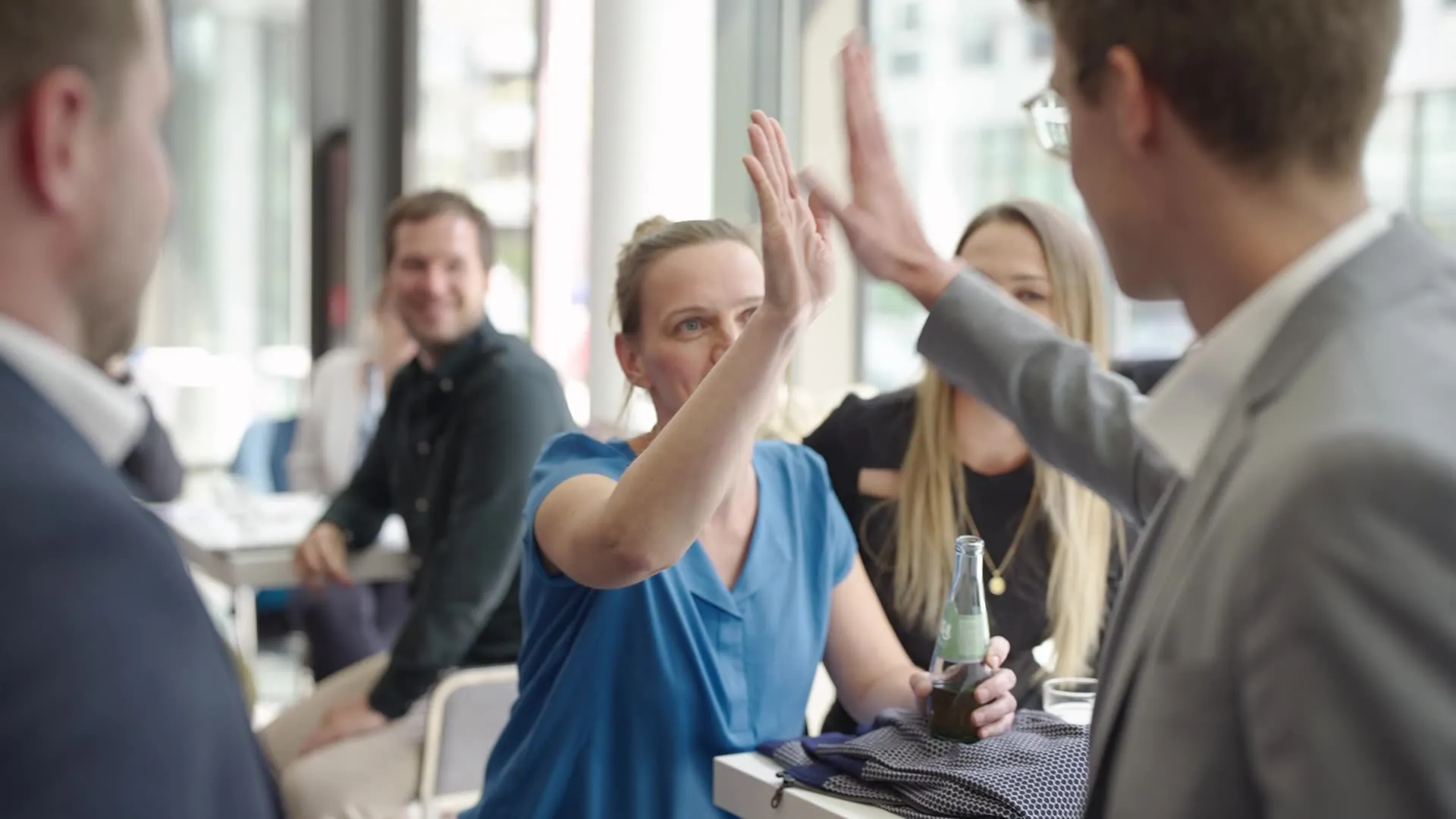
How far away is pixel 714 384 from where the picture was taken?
1611 millimetres

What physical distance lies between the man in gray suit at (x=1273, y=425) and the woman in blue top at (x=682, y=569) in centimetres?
63

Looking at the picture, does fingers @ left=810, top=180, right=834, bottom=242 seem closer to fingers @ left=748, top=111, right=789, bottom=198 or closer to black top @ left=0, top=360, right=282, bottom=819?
fingers @ left=748, top=111, right=789, bottom=198

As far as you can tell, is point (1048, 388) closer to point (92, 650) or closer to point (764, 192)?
point (764, 192)

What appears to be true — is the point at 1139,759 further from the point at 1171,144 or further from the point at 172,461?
the point at 172,461

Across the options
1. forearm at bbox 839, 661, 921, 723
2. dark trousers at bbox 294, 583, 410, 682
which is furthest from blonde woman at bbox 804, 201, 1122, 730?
dark trousers at bbox 294, 583, 410, 682

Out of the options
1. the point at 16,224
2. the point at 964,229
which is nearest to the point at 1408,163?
the point at 964,229

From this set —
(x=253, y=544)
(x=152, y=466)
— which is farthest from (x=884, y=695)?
(x=152, y=466)

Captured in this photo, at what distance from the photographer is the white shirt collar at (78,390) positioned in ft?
2.54

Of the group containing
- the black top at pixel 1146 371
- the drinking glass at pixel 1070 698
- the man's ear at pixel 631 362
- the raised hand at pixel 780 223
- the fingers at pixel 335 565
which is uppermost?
the raised hand at pixel 780 223

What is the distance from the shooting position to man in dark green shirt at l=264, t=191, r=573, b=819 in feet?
9.66

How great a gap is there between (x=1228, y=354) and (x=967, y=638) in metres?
0.91

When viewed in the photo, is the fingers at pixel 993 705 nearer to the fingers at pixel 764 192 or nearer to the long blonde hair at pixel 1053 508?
the long blonde hair at pixel 1053 508

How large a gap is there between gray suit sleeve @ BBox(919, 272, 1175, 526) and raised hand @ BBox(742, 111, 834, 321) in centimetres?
18

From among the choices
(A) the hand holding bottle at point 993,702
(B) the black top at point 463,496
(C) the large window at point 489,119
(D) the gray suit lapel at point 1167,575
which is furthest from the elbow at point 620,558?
(C) the large window at point 489,119
